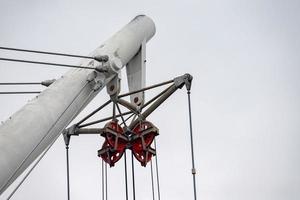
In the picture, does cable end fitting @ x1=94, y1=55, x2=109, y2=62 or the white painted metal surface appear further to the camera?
cable end fitting @ x1=94, y1=55, x2=109, y2=62

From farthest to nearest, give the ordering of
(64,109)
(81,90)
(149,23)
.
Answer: (149,23) < (81,90) < (64,109)

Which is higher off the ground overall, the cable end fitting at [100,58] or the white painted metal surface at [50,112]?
the cable end fitting at [100,58]

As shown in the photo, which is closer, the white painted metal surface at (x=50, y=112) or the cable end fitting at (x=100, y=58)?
the white painted metal surface at (x=50, y=112)

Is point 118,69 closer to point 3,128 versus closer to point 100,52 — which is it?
point 100,52

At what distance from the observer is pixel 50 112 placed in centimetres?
2428

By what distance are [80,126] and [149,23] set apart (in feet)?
19.5

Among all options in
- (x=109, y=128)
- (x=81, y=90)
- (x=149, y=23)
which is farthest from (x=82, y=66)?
(x=149, y=23)

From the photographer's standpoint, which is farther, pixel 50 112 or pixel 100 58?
pixel 100 58

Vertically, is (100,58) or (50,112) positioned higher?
(100,58)

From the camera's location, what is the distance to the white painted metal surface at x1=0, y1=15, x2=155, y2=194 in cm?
2208

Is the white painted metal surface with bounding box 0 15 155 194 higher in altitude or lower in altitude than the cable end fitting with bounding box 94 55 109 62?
lower

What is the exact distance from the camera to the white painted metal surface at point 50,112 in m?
22.1

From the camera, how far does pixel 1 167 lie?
21.3 m

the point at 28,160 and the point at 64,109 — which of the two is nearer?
the point at 28,160
